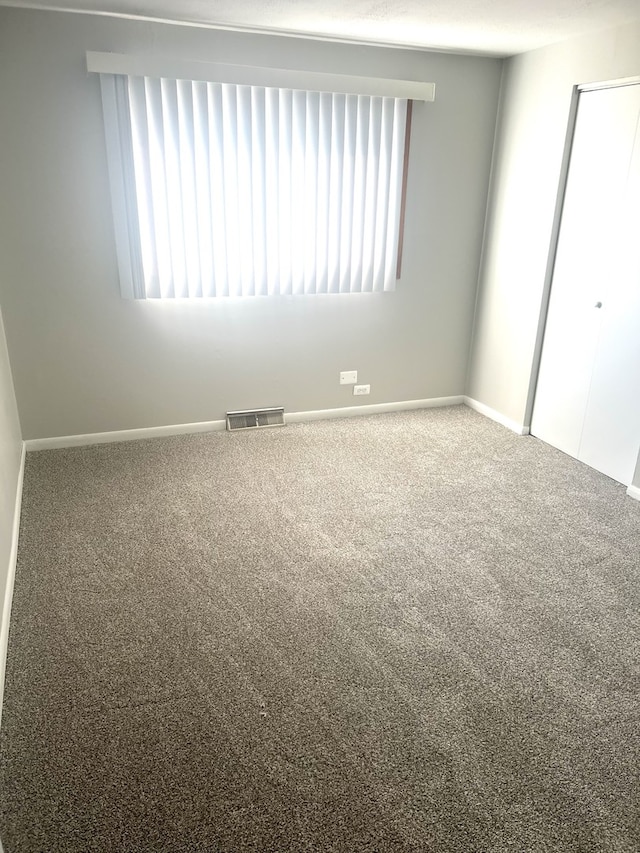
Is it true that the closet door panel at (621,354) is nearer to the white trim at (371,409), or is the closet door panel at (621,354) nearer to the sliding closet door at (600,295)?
the sliding closet door at (600,295)

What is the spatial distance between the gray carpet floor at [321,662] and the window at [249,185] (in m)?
1.28

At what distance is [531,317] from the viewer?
4086 mm

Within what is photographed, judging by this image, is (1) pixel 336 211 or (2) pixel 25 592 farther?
(1) pixel 336 211

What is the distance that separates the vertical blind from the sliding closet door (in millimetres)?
1126

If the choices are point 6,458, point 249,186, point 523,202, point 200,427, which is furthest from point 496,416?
point 6,458

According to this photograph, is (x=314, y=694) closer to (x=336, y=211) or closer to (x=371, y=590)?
(x=371, y=590)

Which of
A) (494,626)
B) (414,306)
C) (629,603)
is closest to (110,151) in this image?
(414,306)

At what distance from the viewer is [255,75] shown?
346 centimetres

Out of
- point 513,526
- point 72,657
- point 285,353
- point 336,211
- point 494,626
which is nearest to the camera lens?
point 72,657

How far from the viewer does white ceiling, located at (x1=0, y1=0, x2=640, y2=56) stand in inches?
111

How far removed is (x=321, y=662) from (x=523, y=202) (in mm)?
3281

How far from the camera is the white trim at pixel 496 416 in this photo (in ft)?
14.0

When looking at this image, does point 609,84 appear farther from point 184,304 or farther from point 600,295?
point 184,304

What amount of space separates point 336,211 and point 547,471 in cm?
213
